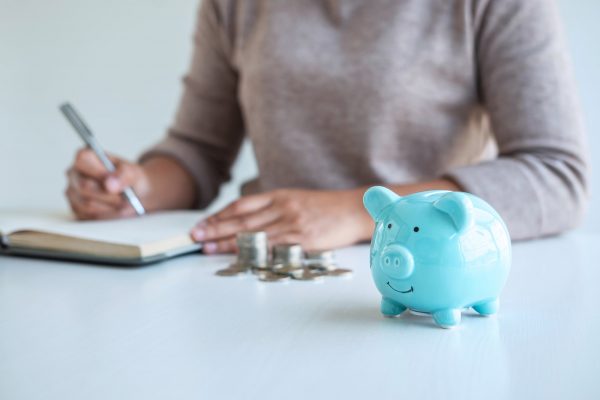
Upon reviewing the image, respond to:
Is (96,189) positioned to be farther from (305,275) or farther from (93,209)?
(305,275)

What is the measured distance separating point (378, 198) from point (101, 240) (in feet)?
1.28

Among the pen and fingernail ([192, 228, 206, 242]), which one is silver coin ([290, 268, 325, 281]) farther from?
the pen

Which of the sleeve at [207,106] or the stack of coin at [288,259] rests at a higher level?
the sleeve at [207,106]

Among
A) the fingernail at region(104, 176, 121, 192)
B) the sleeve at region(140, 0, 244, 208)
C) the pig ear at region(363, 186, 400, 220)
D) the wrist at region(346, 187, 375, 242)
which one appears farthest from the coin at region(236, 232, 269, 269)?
the sleeve at region(140, 0, 244, 208)

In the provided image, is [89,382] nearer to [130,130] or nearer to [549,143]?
[549,143]

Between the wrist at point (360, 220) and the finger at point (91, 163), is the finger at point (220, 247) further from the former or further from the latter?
the finger at point (91, 163)

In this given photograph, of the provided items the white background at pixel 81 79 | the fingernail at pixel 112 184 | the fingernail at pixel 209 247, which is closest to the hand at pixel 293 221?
the fingernail at pixel 209 247

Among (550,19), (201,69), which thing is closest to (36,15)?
(201,69)

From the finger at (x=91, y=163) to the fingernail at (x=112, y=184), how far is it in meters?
0.03

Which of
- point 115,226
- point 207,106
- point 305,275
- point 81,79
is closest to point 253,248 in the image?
point 305,275

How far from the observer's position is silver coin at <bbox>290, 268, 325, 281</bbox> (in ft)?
2.13

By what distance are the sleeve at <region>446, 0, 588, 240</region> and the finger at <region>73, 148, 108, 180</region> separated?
56cm

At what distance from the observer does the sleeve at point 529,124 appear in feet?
2.78

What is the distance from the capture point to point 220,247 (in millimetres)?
826
